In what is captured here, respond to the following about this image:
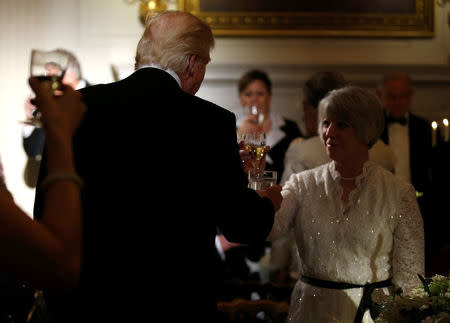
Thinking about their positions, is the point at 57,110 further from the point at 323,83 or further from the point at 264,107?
the point at 264,107

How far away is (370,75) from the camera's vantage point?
17.8ft

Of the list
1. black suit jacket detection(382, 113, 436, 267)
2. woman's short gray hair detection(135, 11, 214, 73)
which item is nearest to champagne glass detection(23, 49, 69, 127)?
woman's short gray hair detection(135, 11, 214, 73)

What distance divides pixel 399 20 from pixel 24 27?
10.2ft

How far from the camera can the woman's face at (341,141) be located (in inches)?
103

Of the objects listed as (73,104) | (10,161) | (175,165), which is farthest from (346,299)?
(10,161)

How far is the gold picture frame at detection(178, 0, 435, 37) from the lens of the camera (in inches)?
215

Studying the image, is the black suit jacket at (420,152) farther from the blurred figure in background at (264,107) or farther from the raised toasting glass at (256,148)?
the raised toasting glass at (256,148)

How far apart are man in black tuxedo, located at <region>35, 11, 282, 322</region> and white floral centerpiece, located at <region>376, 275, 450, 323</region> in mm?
483

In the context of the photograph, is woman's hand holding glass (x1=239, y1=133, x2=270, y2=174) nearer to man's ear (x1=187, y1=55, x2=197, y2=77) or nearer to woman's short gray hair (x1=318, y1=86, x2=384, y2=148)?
woman's short gray hair (x1=318, y1=86, x2=384, y2=148)

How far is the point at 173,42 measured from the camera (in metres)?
2.11

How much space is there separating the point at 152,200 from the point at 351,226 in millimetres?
968

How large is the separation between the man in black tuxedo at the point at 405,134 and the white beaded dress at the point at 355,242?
1.84 m

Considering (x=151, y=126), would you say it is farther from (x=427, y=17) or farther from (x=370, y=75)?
(x=427, y=17)

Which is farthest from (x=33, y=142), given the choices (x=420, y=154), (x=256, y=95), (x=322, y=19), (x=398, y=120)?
(x=420, y=154)
